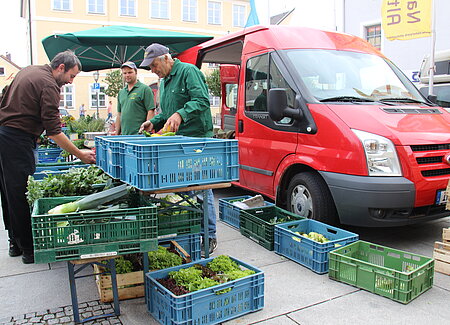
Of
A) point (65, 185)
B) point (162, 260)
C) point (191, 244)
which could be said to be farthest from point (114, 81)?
point (162, 260)

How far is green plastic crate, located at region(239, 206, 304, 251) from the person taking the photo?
472 cm

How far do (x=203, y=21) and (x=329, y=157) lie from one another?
127 ft

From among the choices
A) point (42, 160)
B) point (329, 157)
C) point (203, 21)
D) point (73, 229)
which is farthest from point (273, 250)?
point (203, 21)

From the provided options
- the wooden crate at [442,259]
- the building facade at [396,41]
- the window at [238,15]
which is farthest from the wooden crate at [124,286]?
the window at [238,15]

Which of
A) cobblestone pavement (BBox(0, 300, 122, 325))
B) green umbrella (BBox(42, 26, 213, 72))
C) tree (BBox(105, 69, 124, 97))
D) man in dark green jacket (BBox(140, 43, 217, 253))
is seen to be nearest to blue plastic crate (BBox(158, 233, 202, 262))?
man in dark green jacket (BBox(140, 43, 217, 253))

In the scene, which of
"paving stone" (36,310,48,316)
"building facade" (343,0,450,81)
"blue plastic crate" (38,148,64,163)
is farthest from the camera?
"building facade" (343,0,450,81)

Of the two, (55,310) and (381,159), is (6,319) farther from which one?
(381,159)

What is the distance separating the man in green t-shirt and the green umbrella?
1166 millimetres

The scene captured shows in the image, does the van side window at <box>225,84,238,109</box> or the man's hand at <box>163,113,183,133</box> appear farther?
the van side window at <box>225,84,238,109</box>

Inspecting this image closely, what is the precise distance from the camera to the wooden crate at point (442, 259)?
13.3 feet

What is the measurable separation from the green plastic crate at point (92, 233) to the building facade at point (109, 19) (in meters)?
31.8

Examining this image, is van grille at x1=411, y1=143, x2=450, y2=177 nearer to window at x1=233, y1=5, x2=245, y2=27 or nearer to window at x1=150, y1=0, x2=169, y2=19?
window at x1=150, y1=0, x2=169, y2=19

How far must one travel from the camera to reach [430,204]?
442 centimetres

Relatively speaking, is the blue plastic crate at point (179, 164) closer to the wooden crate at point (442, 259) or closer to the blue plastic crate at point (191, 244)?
the blue plastic crate at point (191, 244)
